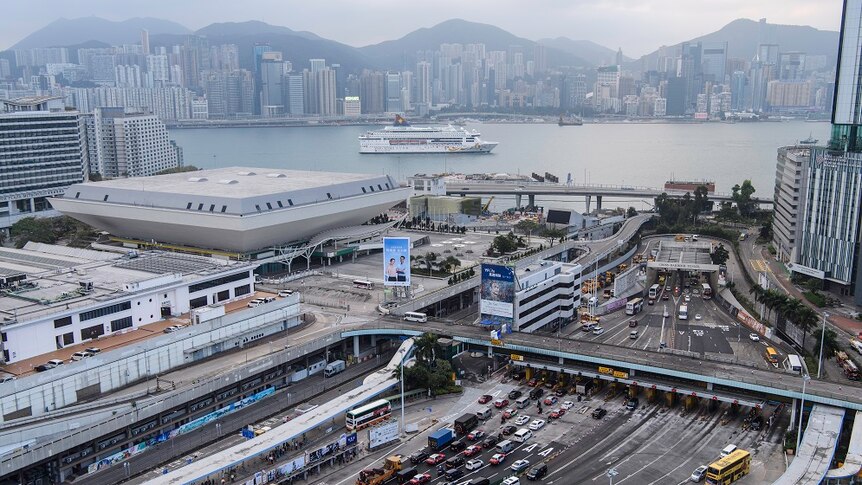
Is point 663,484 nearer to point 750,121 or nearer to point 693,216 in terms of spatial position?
point 693,216

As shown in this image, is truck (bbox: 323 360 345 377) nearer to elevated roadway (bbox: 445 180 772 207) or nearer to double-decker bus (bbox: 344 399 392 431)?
double-decker bus (bbox: 344 399 392 431)

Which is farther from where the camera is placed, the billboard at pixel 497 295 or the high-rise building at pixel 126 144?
the high-rise building at pixel 126 144

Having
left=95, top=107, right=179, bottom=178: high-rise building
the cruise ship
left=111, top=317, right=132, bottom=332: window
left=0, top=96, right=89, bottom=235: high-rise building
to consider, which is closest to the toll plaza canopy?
left=111, top=317, right=132, bottom=332: window

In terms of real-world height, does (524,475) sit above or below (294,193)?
below

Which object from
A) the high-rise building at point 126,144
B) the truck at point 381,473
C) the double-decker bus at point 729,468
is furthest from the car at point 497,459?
the high-rise building at point 126,144

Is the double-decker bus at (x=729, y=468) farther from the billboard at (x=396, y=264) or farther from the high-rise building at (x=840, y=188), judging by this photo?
the high-rise building at (x=840, y=188)

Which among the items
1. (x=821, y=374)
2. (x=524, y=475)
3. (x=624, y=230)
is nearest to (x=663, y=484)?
(x=524, y=475)
